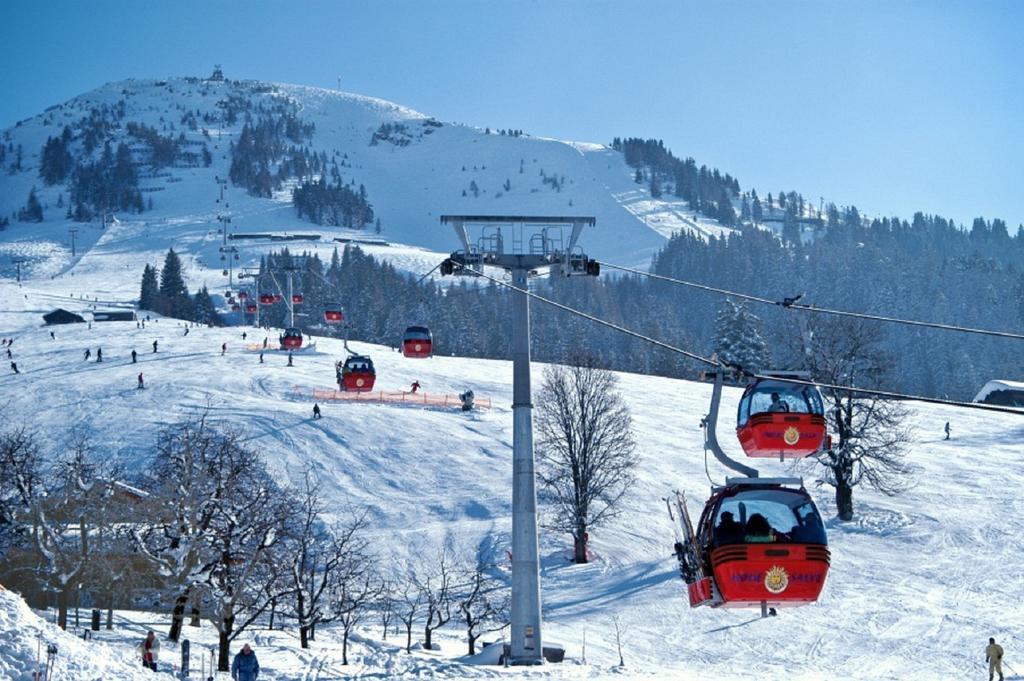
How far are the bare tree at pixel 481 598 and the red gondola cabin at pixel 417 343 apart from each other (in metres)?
9.66

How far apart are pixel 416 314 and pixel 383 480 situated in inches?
3078

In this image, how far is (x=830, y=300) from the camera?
158m

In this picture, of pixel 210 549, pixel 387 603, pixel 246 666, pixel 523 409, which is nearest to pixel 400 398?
pixel 387 603

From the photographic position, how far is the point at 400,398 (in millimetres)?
60594

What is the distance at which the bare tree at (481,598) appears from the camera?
30786 mm

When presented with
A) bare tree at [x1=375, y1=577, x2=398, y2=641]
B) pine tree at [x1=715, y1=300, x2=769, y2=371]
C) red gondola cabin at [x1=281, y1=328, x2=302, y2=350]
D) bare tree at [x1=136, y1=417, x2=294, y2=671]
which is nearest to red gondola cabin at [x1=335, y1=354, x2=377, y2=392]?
bare tree at [x1=375, y1=577, x2=398, y2=641]

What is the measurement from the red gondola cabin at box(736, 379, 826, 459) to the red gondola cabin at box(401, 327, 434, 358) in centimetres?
2874

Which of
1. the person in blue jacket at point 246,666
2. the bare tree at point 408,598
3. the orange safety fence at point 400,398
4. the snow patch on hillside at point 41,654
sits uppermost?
the orange safety fence at point 400,398

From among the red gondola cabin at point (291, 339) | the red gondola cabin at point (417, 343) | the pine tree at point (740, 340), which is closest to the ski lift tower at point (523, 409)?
the red gondola cabin at point (417, 343)

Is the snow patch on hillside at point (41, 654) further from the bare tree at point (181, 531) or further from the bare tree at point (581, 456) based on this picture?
the bare tree at point (581, 456)

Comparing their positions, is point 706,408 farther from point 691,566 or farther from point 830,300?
point 830,300

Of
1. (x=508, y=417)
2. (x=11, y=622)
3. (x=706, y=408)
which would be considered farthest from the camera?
(x=706, y=408)

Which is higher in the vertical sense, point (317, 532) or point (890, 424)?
point (890, 424)

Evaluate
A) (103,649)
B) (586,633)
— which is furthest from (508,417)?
(103,649)
